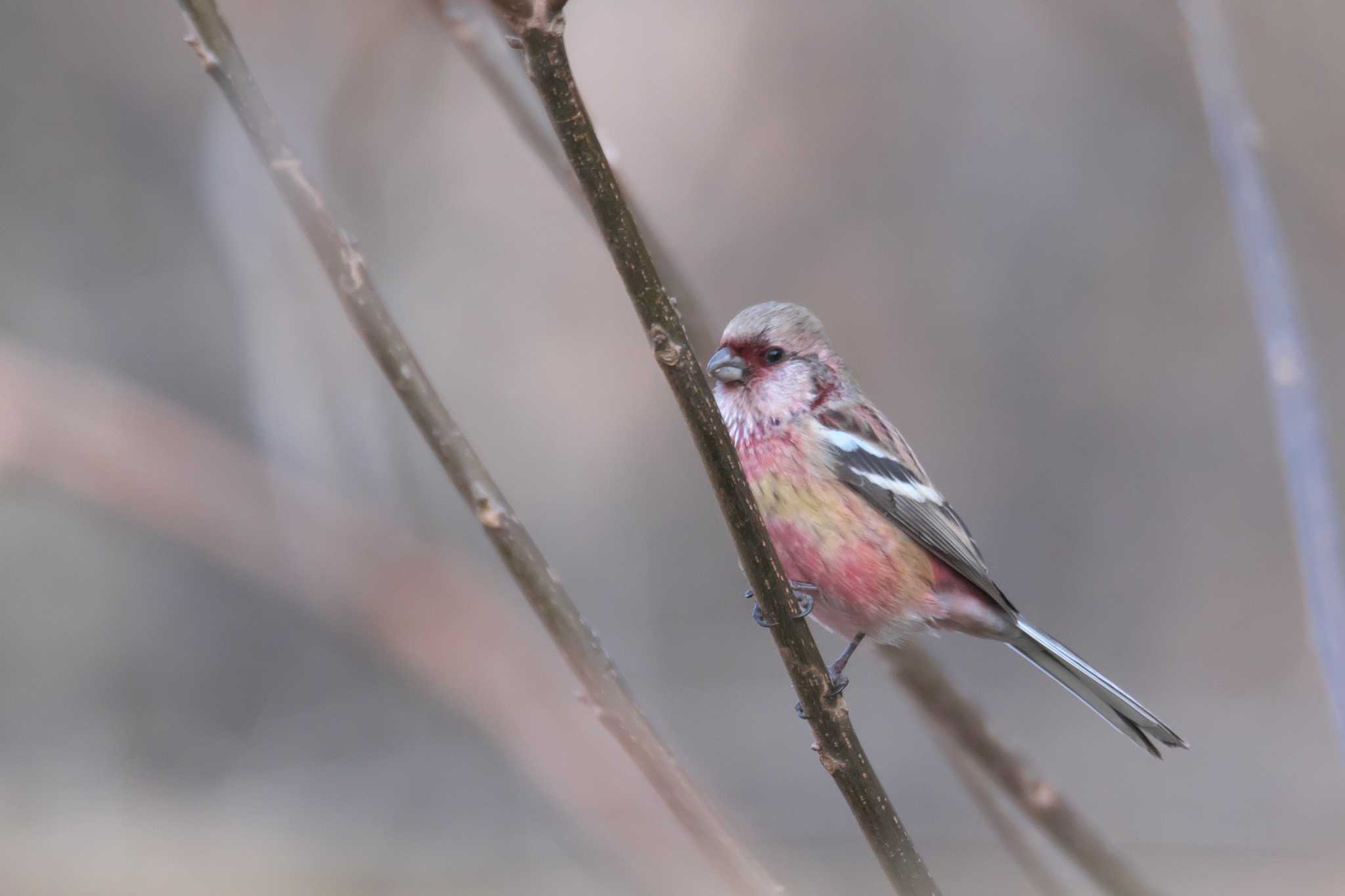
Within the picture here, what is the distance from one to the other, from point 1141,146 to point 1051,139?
0.60 m

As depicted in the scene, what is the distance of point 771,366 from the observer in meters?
3.68

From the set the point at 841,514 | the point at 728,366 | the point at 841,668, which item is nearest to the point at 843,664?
the point at 841,668

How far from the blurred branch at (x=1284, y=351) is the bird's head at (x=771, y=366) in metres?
1.31

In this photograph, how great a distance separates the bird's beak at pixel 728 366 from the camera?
11.5ft

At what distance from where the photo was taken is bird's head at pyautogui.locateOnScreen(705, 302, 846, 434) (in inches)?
141

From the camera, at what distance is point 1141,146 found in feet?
26.1

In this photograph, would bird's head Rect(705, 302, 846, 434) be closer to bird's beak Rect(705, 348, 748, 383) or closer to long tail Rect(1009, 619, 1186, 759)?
bird's beak Rect(705, 348, 748, 383)

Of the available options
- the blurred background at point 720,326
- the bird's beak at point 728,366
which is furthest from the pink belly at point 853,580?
the blurred background at point 720,326

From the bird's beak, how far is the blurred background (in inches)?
93.0

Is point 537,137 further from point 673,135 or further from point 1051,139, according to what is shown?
point 1051,139

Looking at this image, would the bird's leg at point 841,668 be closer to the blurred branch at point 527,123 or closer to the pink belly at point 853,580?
the pink belly at point 853,580

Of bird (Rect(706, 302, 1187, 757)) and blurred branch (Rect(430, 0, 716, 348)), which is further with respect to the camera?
bird (Rect(706, 302, 1187, 757))

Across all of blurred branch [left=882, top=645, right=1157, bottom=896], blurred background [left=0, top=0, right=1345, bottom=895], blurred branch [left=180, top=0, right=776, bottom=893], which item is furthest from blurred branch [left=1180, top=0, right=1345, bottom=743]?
blurred background [left=0, top=0, right=1345, bottom=895]

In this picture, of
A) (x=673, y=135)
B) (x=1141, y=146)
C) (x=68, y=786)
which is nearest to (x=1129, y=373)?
(x=1141, y=146)
